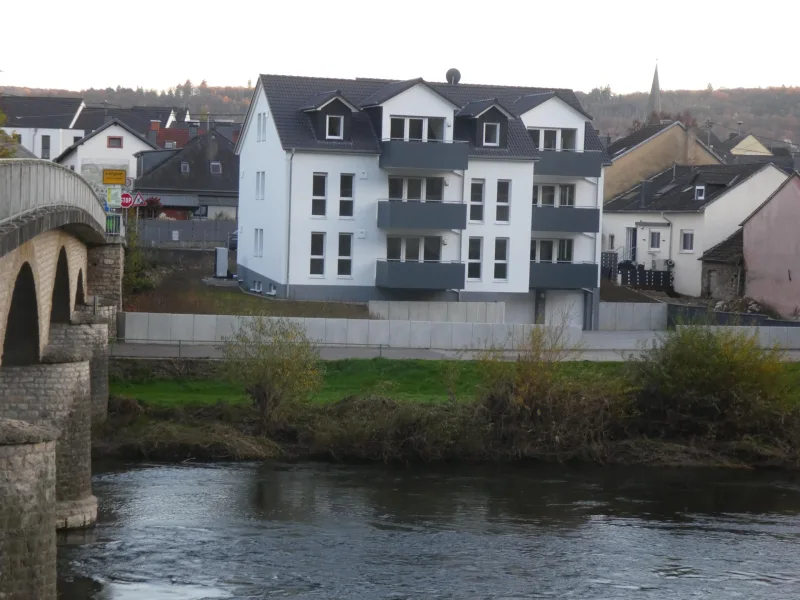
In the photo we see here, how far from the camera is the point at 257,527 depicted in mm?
26906

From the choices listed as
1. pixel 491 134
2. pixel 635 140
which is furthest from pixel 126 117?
pixel 491 134

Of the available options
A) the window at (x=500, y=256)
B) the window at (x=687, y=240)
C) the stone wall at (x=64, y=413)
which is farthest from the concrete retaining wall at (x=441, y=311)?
the stone wall at (x=64, y=413)

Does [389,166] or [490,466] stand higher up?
[389,166]

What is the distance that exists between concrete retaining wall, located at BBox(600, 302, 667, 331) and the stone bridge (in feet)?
78.6

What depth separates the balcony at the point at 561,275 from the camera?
182 ft

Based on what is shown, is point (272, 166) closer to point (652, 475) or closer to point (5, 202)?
point (652, 475)

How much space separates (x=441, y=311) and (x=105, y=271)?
17100 mm

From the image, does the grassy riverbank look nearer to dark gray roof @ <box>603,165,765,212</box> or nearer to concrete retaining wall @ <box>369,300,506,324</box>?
concrete retaining wall @ <box>369,300,506,324</box>

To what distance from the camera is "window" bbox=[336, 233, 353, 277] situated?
2061 inches

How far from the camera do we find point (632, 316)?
5666 centimetres

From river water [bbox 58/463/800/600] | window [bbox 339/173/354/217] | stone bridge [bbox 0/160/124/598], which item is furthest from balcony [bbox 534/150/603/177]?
river water [bbox 58/463/800/600]

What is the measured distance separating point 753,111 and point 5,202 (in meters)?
170

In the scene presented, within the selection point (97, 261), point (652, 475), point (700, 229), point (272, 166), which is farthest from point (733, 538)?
point (700, 229)

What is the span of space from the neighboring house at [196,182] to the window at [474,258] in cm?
2842
